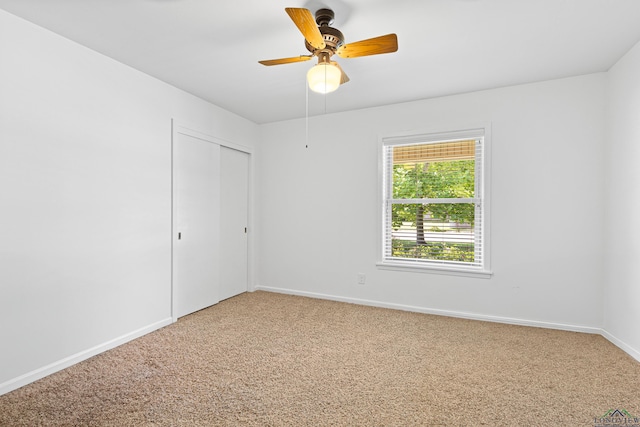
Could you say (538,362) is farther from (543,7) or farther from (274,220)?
→ (274,220)

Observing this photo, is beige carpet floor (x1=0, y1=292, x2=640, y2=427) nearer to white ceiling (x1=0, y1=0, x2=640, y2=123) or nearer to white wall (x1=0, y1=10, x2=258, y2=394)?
white wall (x1=0, y1=10, x2=258, y2=394)

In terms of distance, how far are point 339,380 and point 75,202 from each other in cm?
250

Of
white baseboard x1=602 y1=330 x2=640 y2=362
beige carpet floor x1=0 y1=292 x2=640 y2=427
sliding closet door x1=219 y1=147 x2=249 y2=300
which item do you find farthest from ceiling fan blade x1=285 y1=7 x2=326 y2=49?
white baseboard x1=602 y1=330 x2=640 y2=362

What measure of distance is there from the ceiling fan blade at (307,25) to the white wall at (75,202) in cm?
198

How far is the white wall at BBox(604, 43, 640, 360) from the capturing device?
253 centimetres

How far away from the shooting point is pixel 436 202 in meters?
3.67

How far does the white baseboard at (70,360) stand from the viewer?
2088mm

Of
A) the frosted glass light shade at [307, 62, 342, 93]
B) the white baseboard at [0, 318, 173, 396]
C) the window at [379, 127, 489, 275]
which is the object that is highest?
the frosted glass light shade at [307, 62, 342, 93]

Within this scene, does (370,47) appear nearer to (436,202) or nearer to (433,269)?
(436,202)

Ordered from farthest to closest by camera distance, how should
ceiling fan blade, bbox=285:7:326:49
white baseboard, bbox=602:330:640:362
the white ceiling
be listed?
white baseboard, bbox=602:330:640:362, the white ceiling, ceiling fan blade, bbox=285:7:326:49

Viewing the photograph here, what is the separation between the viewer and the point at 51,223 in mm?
2305

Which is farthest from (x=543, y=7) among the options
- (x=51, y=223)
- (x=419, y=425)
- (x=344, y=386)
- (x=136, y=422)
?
(x=51, y=223)

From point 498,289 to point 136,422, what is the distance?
11.4ft

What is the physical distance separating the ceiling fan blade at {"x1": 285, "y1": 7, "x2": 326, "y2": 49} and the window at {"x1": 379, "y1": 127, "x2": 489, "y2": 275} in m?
2.12
